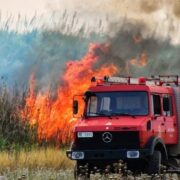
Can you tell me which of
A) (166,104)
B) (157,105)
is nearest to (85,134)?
(157,105)

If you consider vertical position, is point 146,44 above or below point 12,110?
above

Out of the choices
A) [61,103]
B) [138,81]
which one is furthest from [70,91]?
[138,81]

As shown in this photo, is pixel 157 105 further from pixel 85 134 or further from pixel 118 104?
pixel 85 134

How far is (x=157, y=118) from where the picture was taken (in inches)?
777

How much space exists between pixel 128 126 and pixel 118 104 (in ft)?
2.89

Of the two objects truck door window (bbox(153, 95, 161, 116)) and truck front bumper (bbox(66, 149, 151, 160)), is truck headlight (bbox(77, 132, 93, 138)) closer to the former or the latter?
truck front bumper (bbox(66, 149, 151, 160))

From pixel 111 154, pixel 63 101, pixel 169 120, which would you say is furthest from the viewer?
pixel 63 101

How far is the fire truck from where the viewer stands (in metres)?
19.0

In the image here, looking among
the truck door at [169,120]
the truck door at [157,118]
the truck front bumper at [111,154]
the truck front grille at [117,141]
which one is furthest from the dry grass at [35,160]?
the truck door at [157,118]

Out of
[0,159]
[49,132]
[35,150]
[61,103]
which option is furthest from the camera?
[61,103]

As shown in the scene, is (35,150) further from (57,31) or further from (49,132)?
(57,31)

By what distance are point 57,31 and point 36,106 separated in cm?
969

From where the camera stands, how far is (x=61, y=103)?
30.1 meters

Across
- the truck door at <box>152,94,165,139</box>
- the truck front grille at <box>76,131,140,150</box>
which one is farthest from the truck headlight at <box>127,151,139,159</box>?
the truck door at <box>152,94,165,139</box>
